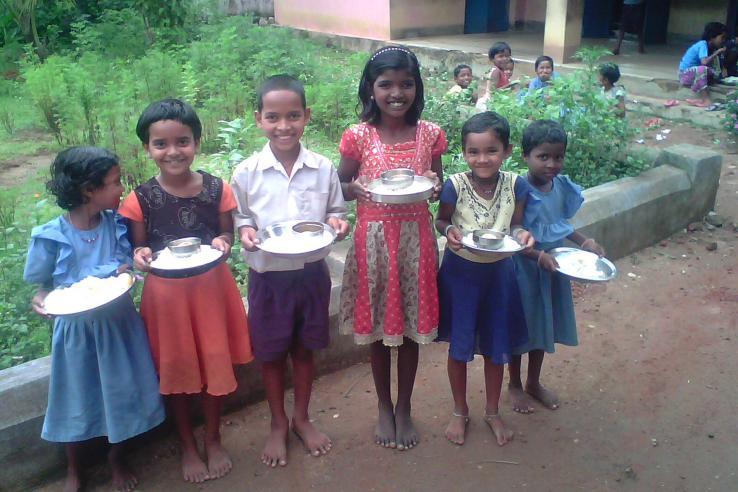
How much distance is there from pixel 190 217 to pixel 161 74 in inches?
229

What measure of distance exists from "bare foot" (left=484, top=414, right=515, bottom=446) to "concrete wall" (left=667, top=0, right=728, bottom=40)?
1006cm

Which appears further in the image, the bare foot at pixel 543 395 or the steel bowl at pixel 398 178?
the bare foot at pixel 543 395

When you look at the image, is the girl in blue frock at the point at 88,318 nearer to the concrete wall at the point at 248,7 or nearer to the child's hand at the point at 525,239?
the child's hand at the point at 525,239

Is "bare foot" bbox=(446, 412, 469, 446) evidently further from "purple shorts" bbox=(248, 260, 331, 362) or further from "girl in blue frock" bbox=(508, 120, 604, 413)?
"purple shorts" bbox=(248, 260, 331, 362)

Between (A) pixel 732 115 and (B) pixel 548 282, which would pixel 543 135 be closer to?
(B) pixel 548 282

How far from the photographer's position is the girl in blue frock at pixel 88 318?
227 cm

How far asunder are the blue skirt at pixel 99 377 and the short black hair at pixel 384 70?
1152 mm

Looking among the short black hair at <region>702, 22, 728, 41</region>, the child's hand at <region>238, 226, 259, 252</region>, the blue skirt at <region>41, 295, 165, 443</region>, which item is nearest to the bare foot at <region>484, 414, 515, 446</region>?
the child's hand at <region>238, 226, 259, 252</region>

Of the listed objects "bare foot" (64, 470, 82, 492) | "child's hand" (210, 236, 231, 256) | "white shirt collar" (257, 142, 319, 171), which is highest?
"white shirt collar" (257, 142, 319, 171)

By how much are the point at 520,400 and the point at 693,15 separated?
1048cm

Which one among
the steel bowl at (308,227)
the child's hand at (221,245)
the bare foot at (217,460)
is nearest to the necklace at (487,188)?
the steel bowl at (308,227)

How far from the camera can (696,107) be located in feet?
26.7

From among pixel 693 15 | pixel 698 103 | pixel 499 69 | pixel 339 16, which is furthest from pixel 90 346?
pixel 339 16

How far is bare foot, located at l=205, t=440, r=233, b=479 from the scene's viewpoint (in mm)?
2639
